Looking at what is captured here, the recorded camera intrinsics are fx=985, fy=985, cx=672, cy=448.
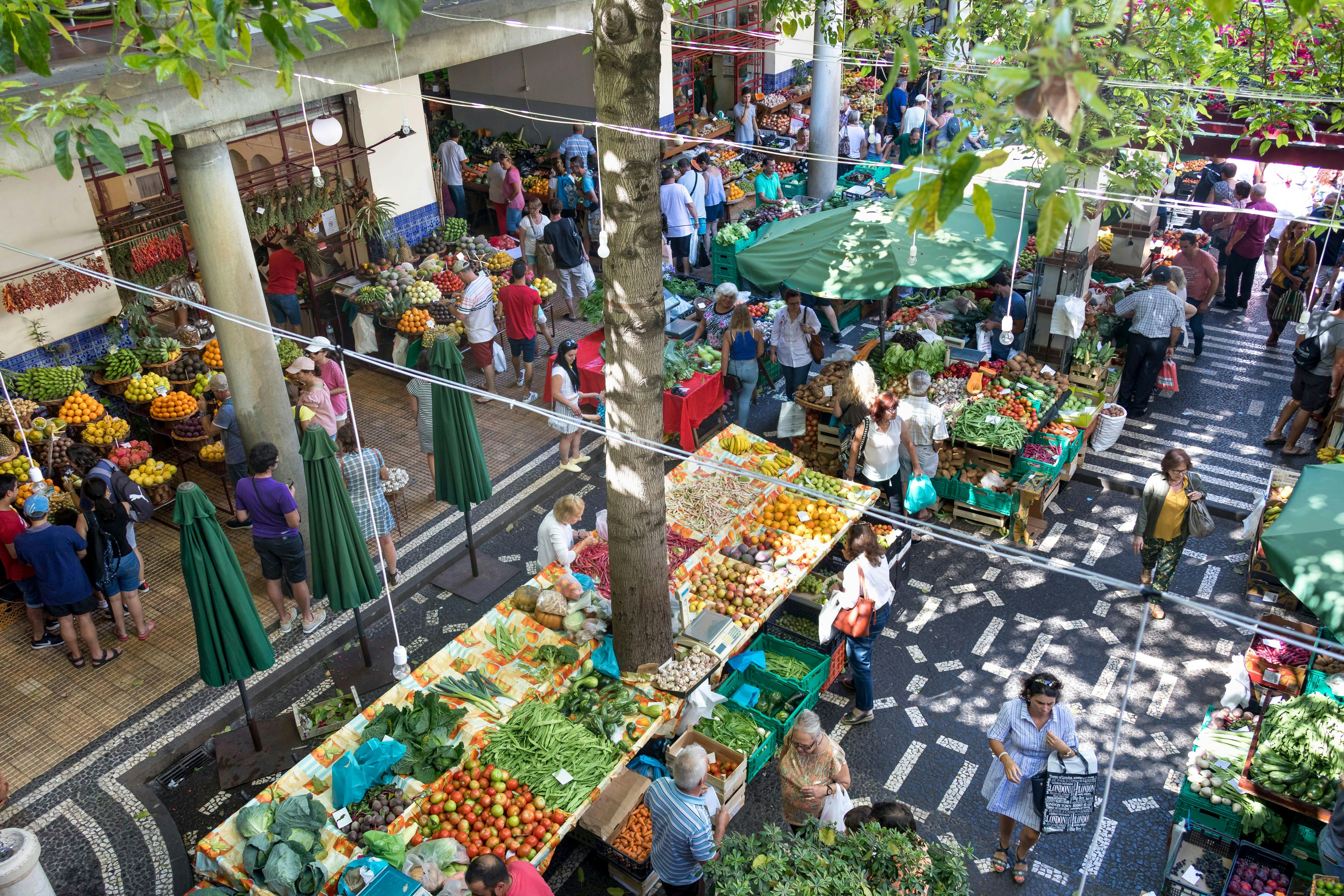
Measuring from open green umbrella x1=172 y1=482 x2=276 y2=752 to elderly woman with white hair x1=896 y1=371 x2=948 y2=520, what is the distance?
18.3 feet

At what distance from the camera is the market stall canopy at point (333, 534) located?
22.6 ft

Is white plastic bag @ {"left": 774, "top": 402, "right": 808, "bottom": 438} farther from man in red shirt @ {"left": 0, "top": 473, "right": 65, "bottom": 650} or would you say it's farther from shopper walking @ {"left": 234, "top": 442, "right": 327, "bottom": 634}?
man in red shirt @ {"left": 0, "top": 473, "right": 65, "bottom": 650}

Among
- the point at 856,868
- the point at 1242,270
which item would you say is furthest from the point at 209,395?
the point at 1242,270

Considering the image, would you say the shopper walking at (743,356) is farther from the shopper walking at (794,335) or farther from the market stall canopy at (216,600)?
the market stall canopy at (216,600)

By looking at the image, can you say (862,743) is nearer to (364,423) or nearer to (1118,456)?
(1118,456)

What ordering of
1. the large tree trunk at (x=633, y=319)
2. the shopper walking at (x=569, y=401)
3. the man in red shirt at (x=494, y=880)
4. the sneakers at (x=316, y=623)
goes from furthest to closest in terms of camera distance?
1. the shopper walking at (x=569, y=401)
2. the sneakers at (x=316, y=623)
3. the large tree trunk at (x=633, y=319)
4. the man in red shirt at (x=494, y=880)

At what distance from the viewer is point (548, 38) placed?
11922mm

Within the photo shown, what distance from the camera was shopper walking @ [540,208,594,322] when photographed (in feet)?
42.0

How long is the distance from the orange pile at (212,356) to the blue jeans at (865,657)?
7.43 m

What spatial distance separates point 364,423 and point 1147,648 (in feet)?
27.6

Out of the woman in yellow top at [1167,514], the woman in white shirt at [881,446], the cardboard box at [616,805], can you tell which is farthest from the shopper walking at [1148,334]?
the cardboard box at [616,805]

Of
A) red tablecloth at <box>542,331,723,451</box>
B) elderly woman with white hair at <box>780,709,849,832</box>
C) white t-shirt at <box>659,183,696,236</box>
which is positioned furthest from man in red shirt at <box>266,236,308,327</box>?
elderly woman with white hair at <box>780,709,849,832</box>

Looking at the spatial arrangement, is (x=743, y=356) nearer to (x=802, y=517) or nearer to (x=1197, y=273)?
(x=802, y=517)

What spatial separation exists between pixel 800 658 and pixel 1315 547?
11.4 feet
